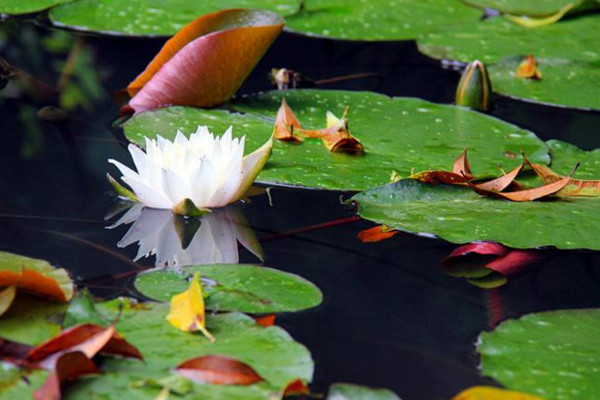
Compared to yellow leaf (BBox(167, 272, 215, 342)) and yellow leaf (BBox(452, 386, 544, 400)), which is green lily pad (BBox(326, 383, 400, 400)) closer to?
yellow leaf (BBox(452, 386, 544, 400))

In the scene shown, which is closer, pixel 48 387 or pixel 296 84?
pixel 48 387

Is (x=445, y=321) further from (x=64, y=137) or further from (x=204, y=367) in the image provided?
(x=64, y=137)

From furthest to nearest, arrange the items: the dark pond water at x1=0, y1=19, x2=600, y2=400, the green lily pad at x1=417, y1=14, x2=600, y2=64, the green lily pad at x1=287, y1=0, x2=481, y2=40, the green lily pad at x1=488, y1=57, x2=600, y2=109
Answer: the green lily pad at x1=287, y1=0, x2=481, y2=40
the green lily pad at x1=417, y1=14, x2=600, y2=64
the green lily pad at x1=488, y1=57, x2=600, y2=109
the dark pond water at x1=0, y1=19, x2=600, y2=400

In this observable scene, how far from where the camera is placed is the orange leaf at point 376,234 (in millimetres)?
1761

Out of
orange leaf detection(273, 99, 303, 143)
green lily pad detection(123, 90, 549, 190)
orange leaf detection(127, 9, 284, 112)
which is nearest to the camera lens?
green lily pad detection(123, 90, 549, 190)

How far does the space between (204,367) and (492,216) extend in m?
0.76

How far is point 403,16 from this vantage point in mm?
3164

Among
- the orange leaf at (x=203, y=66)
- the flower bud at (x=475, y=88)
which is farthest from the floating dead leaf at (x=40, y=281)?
the flower bud at (x=475, y=88)

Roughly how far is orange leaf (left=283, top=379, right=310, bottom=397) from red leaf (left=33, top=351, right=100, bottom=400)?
9.9 inches

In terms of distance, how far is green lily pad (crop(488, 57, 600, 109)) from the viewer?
2525 mm

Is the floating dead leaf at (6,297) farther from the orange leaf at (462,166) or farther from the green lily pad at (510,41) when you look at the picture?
the green lily pad at (510,41)

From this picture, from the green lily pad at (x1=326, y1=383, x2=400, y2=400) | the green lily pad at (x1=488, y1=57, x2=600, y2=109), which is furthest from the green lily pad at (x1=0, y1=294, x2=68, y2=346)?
the green lily pad at (x1=488, y1=57, x2=600, y2=109)

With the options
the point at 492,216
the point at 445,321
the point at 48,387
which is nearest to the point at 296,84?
the point at 492,216

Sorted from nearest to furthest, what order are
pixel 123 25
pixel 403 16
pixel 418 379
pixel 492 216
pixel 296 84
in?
1. pixel 418 379
2. pixel 492 216
3. pixel 296 84
4. pixel 123 25
5. pixel 403 16
